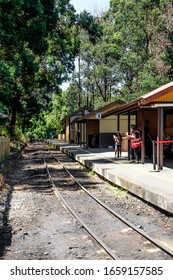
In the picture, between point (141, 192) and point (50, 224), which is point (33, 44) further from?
point (50, 224)

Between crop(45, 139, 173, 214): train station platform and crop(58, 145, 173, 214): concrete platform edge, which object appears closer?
crop(58, 145, 173, 214): concrete platform edge

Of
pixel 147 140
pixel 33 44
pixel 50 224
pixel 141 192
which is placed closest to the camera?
pixel 50 224

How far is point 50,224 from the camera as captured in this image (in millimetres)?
9328

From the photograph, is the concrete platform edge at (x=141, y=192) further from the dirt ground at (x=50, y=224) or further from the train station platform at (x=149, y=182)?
the dirt ground at (x=50, y=224)

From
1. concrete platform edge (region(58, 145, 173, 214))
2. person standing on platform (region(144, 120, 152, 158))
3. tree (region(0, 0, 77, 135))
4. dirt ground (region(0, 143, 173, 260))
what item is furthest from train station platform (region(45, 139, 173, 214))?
tree (region(0, 0, 77, 135))

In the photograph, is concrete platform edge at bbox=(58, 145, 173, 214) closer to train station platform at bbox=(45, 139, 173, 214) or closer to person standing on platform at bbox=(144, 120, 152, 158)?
train station platform at bbox=(45, 139, 173, 214)

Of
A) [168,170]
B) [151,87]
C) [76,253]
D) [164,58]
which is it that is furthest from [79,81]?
[76,253]

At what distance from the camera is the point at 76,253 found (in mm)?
7090

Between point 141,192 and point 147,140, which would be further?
point 147,140

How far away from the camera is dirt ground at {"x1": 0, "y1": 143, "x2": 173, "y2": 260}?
23.7 feet

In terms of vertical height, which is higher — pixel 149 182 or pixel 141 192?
pixel 149 182

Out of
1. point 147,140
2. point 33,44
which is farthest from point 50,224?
point 33,44

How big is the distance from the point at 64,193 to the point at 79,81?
5519 cm

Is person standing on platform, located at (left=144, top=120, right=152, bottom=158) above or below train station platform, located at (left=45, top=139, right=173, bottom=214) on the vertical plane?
above
